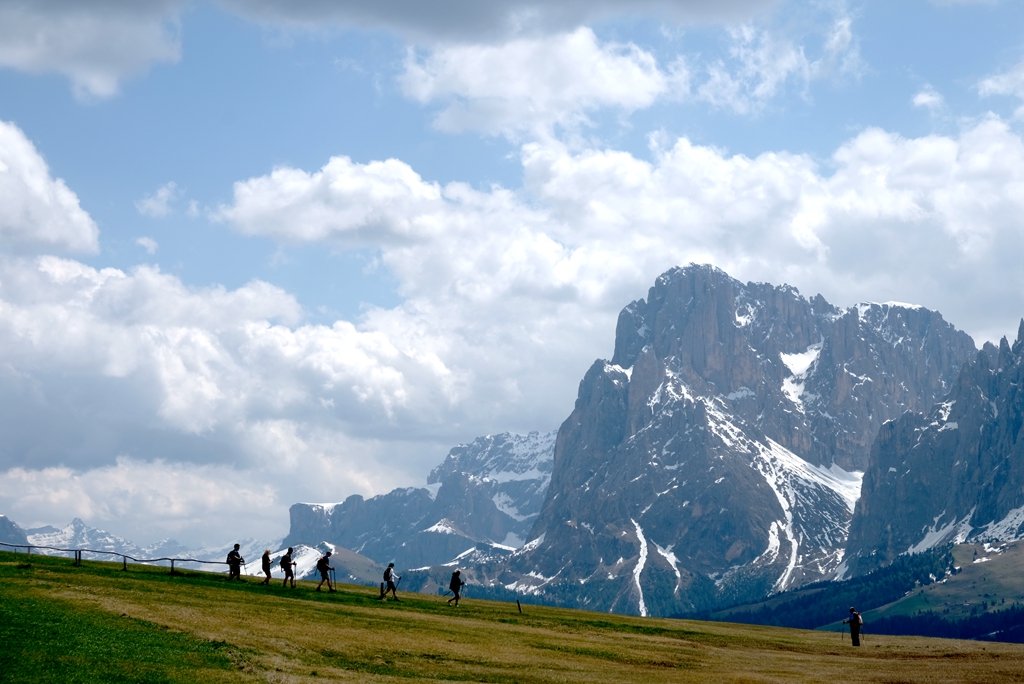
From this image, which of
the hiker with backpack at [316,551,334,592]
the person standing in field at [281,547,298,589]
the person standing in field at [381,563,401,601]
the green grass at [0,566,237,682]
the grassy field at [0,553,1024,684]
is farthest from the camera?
the hiker with backpack at [316,551,334,592]

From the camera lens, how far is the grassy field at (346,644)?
178ft

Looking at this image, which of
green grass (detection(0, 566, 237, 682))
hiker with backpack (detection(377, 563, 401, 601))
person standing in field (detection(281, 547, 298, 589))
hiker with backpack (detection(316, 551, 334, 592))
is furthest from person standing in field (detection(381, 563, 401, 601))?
green grass (detection(0, 566, 237, 682))

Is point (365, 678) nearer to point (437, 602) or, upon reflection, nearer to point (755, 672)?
point (755, 672)

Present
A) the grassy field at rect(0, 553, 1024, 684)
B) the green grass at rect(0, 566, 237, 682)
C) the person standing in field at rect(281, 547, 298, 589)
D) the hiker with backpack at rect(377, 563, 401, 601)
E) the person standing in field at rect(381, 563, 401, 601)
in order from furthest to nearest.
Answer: the hiker with backpack at rect(377, 563, 401, 601) → the person standing in field at rect(381, 563, 401, 601) → the person standing in field at rect(281, 547, 298, 589) → the grassy field at rect(0, 553, 1024, 684) → the green grass at rect(0, 566, 237, 682)

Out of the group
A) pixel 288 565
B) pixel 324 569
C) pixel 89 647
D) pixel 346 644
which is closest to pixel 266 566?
pixel 288 565

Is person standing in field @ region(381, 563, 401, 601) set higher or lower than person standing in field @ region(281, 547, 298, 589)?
lower

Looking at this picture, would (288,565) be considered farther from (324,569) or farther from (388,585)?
(388,585)

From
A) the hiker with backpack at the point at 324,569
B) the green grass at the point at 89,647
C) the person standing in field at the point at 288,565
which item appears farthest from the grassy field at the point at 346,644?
the hiker with backpack at the point at 324,569

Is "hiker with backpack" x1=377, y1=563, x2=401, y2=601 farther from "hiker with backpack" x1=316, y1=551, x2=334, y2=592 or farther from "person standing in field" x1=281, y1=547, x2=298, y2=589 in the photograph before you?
"person standing in field" x1=281, y1=547, x2=298, y2=589

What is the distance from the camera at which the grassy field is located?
178ft

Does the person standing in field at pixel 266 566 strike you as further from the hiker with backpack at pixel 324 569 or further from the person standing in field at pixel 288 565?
the hiker with backpack at pixel 324 569

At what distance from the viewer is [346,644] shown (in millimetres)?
63219

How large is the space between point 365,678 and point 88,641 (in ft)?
48.1

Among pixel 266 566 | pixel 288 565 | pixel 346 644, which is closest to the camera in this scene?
pixel 346 644
